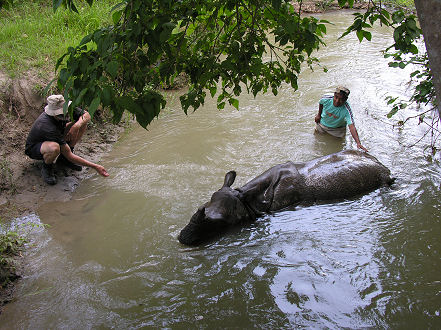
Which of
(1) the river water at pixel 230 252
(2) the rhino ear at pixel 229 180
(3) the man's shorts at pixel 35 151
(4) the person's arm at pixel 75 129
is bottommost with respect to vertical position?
(1) the river water at pixel 230 252

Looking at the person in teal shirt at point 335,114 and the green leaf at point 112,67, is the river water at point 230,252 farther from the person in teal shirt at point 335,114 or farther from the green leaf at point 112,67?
the green leaf at point 112,67

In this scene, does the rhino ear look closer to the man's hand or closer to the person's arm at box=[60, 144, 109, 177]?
the person's arm at box=[60, 144, 109, 177]

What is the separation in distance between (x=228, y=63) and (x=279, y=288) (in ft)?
8.26

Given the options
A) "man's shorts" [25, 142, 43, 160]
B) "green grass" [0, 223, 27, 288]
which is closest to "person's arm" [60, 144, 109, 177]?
"man's shorts" [25, 142, 43, 160]

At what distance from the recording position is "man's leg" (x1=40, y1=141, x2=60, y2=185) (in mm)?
6109

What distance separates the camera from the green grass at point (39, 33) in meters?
7.84

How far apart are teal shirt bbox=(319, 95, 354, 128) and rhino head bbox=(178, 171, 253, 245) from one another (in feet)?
10.0

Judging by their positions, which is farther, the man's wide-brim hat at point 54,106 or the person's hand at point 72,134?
the person's hand at point 72,134

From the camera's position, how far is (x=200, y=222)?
4793mm

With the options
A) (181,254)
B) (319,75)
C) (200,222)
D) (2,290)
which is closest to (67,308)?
(2,290)

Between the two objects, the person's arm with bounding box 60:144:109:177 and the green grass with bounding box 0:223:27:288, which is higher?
the person's arm with bounding box 60:144:109:177

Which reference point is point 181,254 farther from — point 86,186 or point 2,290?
point 86,186

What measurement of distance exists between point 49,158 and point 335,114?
5105 mm

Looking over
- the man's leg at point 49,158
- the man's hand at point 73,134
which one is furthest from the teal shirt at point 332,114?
the man's leg at point 49,158
